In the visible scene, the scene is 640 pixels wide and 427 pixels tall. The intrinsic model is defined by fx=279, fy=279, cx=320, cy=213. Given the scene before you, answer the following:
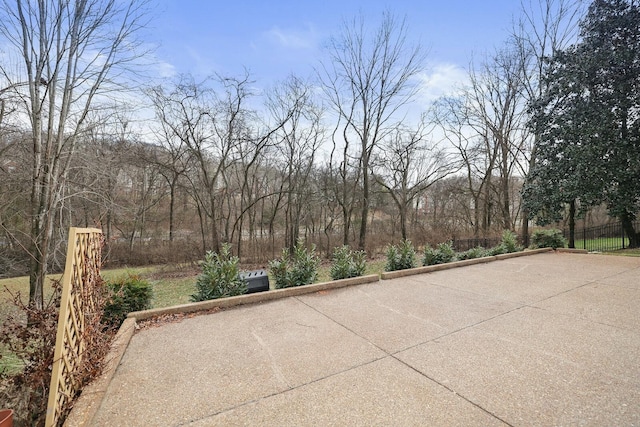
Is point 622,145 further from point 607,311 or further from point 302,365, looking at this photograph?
point 302,365

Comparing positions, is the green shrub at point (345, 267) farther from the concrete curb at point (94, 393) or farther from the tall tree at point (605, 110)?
the tall tree at point (605, 110)

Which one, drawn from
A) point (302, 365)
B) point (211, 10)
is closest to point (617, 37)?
point (211, 10)

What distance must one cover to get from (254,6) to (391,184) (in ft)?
41.4

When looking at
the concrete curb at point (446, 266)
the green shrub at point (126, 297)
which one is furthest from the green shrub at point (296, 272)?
the green shrub at point (126, 297)

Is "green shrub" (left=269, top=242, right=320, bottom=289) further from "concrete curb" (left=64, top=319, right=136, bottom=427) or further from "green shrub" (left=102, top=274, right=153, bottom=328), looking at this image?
"concrete curb" (left=64, top=319, right=136, bottom=427)

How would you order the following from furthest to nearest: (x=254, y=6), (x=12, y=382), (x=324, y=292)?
(x=254, y=6) → (x=324, y=292) → (x=12, y=382)

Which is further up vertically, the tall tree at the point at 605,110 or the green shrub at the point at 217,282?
the tall tree at the point at 605,110

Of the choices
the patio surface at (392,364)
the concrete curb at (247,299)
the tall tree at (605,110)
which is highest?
the tall tree at (605,110)

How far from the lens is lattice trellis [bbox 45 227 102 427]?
5.34 feet

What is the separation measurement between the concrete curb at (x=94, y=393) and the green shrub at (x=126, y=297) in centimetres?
88

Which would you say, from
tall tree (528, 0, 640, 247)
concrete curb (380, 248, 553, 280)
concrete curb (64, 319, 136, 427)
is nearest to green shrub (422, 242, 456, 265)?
concrete curb (380, 248, 553, 280)

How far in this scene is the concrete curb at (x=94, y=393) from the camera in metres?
1.76

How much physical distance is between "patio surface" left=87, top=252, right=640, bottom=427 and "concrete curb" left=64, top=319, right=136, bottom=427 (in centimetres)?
6

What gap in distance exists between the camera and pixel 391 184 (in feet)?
57.8
